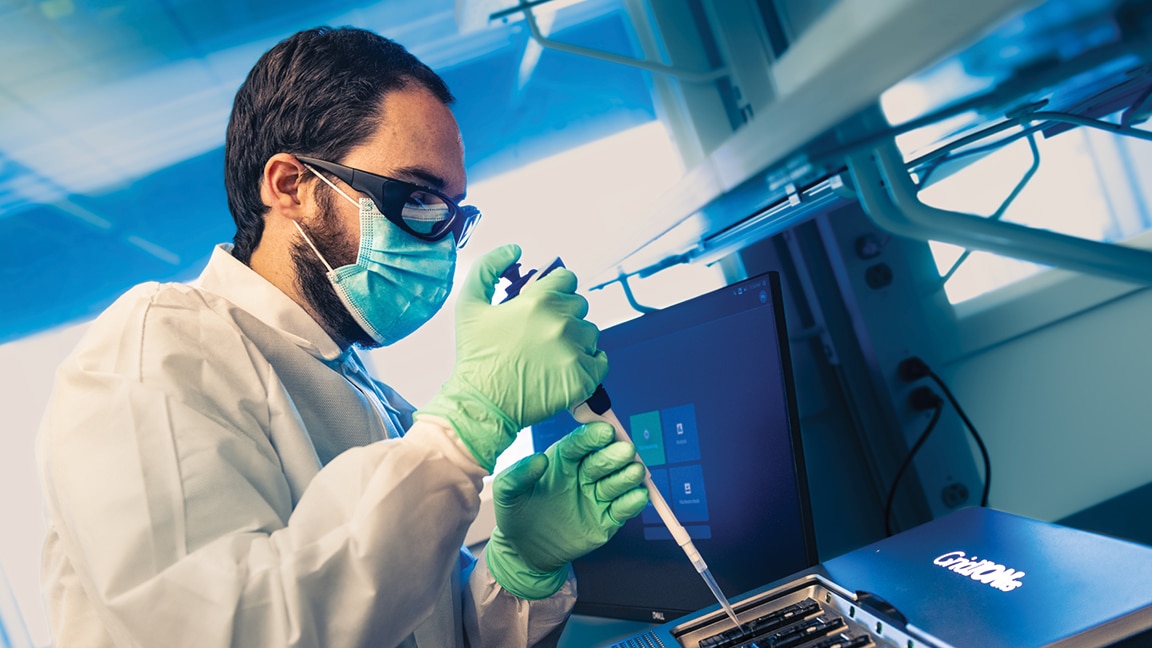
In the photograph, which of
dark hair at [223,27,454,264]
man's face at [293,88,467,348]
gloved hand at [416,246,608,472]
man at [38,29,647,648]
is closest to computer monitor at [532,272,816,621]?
man at [38,29,647,648]

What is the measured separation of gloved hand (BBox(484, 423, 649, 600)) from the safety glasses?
0.36 meters

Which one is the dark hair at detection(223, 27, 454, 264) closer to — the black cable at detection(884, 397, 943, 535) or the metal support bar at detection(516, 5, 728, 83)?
the metal support bar at detection(516, 5, 728, 83)

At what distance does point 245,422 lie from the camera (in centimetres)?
77

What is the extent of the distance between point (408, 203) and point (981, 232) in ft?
2.29

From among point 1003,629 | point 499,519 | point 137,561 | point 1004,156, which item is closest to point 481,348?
point 499,519

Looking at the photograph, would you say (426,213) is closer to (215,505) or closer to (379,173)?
(379,173)

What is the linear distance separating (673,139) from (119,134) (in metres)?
1.38

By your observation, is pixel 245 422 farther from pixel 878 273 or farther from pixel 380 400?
pixel 878 273

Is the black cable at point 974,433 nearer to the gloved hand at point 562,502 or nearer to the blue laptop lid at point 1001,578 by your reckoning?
the blue laptop lid at point 1001,578

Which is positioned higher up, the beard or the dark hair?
the dark hair

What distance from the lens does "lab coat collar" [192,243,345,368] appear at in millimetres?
979

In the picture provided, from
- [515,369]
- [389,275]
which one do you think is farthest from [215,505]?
[389,275]

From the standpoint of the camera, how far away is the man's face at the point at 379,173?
3.25 feet

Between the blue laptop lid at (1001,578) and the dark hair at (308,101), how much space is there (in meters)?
0.87
